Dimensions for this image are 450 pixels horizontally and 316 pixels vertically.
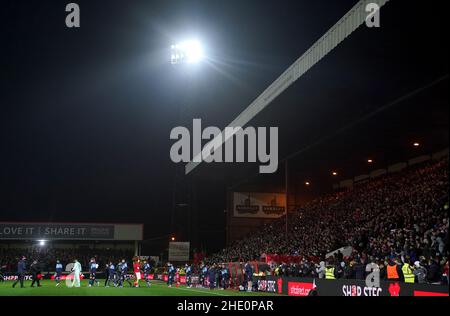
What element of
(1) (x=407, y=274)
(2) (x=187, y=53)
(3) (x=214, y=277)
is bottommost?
(3) (x=214, y=277)

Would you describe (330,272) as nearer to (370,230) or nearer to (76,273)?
(370,230)

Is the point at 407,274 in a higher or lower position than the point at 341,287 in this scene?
higher

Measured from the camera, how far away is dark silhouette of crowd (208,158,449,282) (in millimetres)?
23297

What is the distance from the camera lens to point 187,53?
46.7 meters

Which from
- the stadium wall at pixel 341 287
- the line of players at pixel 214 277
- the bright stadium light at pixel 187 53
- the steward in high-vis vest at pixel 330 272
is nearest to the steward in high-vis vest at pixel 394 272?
the stadium wall at pixel 341 287

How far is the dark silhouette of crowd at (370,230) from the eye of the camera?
2330 cm

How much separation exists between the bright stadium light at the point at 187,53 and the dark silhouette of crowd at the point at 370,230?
55.5 ft

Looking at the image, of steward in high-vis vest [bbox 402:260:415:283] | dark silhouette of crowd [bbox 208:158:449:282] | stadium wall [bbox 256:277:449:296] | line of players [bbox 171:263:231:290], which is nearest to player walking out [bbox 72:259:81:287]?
line of players [bbox 171:263:231:290]

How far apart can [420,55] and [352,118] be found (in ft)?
37.4

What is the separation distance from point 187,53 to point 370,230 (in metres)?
23.0

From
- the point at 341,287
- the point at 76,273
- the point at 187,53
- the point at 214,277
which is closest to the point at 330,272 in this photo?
the point at 341,287

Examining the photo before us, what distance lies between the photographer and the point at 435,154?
4009 centimetres

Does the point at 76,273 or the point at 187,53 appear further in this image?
the point at 187,53
